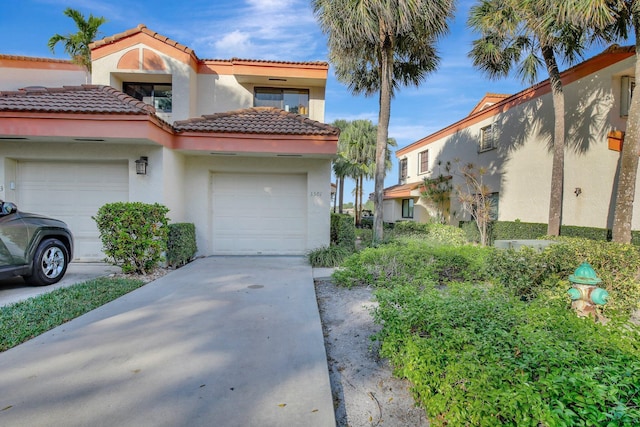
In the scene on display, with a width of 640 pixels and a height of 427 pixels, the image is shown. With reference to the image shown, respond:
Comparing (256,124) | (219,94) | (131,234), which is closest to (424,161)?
(219,94)

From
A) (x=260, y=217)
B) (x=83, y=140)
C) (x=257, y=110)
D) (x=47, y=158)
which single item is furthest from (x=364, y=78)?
(x=47, y=158)

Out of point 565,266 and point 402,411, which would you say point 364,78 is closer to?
point 565,266

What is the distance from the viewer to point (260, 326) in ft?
12.6

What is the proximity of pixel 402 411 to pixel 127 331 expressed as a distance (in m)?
3.20

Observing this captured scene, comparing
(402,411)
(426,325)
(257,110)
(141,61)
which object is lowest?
(402,411)

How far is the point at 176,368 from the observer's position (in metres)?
2.84

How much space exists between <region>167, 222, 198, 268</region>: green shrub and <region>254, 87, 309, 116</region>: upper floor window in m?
6.09

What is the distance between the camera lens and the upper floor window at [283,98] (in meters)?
11.8

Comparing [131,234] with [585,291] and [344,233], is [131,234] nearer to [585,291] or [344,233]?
[344,233]

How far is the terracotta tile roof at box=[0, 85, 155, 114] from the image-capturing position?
22.4 feet

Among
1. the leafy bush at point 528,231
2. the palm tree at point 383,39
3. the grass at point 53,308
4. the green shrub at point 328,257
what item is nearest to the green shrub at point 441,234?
the leafy bush at point 528,231

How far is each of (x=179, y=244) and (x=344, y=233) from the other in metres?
4.48

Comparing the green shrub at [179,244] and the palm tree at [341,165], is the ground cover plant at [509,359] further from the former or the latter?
the palm tree at [341,165]

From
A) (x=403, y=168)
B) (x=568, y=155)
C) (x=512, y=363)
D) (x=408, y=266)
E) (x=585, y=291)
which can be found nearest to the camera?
(x=512, y=363)
